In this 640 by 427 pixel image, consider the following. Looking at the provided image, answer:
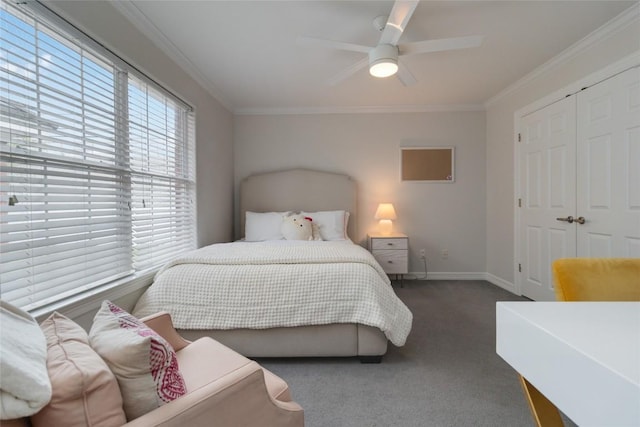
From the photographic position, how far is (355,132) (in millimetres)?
4016

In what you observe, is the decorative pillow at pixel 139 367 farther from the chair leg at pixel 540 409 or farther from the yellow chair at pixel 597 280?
the yellow chair at pixel 597 280

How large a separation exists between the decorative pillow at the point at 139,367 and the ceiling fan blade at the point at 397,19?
1.96 m

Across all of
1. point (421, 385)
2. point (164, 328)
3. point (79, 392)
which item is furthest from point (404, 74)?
point (79, 392)

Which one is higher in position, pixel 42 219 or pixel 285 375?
pixel 42 219

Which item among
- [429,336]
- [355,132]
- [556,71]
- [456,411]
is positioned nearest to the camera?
[456,411]

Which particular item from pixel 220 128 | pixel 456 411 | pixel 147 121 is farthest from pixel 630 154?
pixel 220 128

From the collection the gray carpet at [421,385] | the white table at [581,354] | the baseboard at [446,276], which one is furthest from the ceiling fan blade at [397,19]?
the baseboard at [446,276]

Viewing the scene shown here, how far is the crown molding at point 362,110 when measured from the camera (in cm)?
392

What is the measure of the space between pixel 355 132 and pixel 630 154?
268 centimetres

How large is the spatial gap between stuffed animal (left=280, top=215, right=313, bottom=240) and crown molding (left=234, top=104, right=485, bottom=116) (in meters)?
1.55

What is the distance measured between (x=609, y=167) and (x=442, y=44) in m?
1.65

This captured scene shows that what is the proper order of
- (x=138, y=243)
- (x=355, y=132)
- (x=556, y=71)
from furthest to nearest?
(x=355, y=132)
(x=556, y=71)
(x=138, y=243)

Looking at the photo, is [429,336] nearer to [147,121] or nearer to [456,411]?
[456,411]

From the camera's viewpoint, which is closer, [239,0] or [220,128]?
[239,0]
